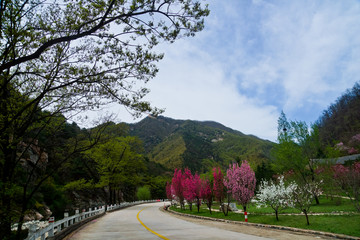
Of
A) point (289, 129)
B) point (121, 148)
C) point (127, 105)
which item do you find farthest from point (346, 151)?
point (127, 105)

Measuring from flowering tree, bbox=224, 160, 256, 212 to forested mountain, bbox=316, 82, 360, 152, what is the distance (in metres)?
74.6

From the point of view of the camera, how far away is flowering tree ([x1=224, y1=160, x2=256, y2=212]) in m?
21.0

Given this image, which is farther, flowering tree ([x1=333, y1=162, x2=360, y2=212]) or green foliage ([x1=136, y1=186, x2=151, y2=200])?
green foliage ([x1=136, y1=186, x2=151, y2=200])

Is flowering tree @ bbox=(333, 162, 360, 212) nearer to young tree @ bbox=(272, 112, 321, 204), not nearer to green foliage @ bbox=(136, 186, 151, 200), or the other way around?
young tree @ bbox=(272, 112, 321, 204)

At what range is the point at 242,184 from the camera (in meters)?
21.5

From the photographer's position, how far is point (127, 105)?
8.91 m

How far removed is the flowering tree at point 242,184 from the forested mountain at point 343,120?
7457 cm

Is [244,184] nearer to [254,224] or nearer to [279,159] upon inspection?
[254,224]

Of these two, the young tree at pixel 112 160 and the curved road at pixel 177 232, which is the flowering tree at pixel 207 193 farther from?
the young tree at pixel 112 160

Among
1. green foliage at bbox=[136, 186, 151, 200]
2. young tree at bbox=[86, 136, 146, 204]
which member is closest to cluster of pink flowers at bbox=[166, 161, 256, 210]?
young tree at bbox=[86, 136, 146, 204]

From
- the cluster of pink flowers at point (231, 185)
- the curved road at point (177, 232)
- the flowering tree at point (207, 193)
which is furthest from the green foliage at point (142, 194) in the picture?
the curved road at point (177, 232)

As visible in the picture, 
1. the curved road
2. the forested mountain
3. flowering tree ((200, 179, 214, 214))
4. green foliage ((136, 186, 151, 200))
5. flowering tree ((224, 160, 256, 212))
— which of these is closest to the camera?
the curved road

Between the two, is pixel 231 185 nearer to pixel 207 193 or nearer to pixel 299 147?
pixel 207 193

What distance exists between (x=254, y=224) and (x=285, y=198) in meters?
3.26
